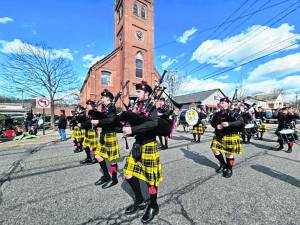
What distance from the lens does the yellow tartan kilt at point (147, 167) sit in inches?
112

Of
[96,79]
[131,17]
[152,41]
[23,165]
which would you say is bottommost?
[23,165]

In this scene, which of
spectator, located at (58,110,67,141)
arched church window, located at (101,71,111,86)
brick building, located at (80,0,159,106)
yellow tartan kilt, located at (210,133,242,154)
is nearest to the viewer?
yellow tartan kilt, located at (210,133,242,154)

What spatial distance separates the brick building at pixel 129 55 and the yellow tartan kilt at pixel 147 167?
24.0 meters

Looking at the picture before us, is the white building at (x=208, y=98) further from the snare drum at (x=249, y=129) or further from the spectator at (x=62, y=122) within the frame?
the spectator at (x=62, y=122)

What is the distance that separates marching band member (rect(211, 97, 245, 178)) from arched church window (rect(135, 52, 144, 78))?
24.5m

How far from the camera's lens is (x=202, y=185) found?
159 inches

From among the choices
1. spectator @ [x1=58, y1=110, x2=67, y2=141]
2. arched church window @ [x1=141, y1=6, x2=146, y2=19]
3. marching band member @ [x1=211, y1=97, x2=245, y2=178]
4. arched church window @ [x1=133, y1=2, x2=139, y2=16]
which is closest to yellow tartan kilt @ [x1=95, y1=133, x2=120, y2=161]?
marching band member @ [x1=211, y1=97, x2=245, y2=178]

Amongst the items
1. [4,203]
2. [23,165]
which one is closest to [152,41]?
[23,165]

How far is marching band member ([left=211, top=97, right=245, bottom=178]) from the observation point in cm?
461

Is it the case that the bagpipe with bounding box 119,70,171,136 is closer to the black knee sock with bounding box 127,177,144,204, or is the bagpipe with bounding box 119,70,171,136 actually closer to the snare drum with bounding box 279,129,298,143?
the black knee sock with bounding box 127,177,144,204

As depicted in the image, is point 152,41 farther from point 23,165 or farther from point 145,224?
point 145,224

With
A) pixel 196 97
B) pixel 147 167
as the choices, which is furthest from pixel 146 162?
pixel 196 97

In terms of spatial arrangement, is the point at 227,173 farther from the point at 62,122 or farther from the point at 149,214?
the point at 62,122

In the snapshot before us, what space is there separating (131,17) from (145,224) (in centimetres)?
2901
